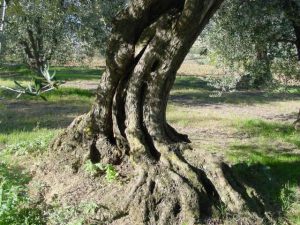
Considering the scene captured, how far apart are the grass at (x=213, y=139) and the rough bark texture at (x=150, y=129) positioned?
97cm

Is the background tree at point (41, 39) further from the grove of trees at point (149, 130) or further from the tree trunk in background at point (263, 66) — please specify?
the grove of trees at point (149, 130)

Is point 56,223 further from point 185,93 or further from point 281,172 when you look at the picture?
point 185,93

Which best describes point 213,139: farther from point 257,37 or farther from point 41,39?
point 41,39

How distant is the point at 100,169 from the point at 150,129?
983 millimetres

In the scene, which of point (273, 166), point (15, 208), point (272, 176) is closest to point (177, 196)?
point (15, 208)

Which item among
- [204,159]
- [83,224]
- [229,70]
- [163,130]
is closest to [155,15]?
[163,130]

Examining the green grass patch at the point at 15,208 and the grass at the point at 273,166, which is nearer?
the green grass patch at the point at 15,208

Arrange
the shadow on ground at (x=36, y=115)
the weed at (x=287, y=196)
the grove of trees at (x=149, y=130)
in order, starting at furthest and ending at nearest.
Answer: the shadow on ground at (x=36, y=115) < the weed at (x=287, y=196) < the grove of trees at (x=149, y=130)

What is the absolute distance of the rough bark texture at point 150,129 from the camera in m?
6.52

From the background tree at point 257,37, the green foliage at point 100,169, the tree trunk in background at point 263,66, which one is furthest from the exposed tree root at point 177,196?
the tree trunk in background at point 263,66

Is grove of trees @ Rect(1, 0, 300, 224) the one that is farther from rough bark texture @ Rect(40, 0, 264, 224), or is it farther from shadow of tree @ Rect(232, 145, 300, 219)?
shadow of tree @ Rect(232, 145, 300, 219)

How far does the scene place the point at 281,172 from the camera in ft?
29.9

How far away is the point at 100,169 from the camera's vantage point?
7.37m

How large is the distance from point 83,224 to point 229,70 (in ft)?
30.0
